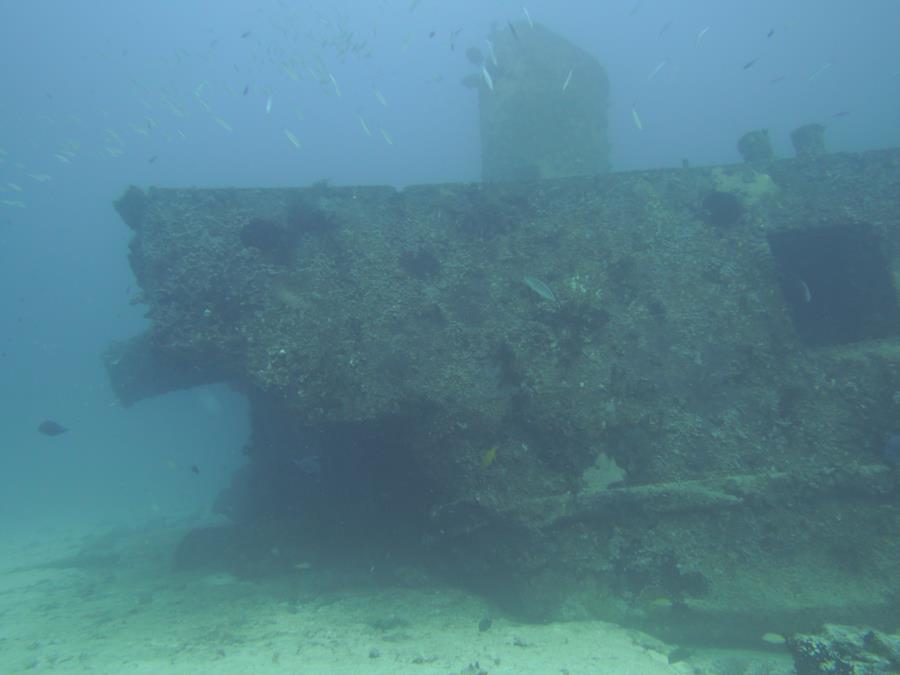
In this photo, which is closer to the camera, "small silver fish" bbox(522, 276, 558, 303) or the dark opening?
"small silver fish" bbox(522, 276, 558, 303)

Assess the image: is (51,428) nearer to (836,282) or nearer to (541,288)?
(541,288)

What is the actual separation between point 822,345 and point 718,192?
2.33 meters

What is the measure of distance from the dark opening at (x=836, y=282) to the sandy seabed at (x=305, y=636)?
12.9ft

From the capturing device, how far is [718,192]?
6.23 meters

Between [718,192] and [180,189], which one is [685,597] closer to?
[718,192]

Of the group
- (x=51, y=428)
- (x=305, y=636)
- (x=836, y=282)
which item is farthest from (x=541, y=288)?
(x=51, y=428)

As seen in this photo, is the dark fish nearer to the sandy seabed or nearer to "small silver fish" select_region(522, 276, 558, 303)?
the sandy seabed

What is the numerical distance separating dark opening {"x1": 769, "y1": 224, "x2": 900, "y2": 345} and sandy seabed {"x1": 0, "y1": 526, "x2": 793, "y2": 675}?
12.9ft

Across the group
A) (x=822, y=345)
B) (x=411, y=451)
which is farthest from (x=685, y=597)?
(x=822, y=345)

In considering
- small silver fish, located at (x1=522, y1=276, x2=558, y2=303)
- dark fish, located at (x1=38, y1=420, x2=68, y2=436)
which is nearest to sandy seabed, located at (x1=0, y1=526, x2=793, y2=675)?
dark fish, located at (x1=38, y1=420, x2=68, y2=436)

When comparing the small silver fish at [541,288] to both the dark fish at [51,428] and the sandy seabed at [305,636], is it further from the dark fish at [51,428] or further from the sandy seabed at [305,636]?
the dark fish at [51,428]

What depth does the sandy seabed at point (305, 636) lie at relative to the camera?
4.47 metres

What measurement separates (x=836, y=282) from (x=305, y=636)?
7839 millimetres

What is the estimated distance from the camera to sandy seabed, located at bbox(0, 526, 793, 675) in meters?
4.47
